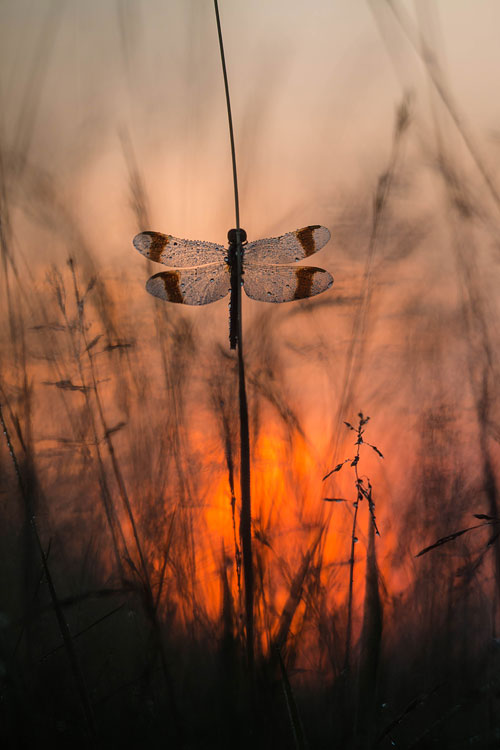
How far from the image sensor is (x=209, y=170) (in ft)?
4.74

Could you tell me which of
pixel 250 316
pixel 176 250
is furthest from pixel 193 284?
pixel 250 316

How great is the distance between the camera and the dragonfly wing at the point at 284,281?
1.29 m

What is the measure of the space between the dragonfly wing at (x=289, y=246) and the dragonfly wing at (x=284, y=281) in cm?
2

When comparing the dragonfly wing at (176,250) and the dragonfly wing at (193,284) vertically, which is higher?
the dragonfly wing at (176,250)

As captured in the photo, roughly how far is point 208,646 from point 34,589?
496 millimetres

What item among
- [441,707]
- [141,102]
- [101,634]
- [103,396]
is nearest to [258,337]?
[103,396]

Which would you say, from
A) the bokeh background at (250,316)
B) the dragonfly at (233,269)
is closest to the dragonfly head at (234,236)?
the dragonfly at (233,269)

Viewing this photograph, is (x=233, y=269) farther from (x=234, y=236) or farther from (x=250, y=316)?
(x=250, y=316)

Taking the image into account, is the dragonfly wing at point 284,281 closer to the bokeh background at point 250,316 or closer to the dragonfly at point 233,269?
the dragonfly at point 233,269

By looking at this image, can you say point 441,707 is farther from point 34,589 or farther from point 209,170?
point 209,170

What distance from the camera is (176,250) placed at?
1.31 metres

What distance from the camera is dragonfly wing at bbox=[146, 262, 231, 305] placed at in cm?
130

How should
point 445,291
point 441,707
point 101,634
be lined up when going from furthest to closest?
point 445,291
point 101,634
point 441,707

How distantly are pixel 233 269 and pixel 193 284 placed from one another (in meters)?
0.13
